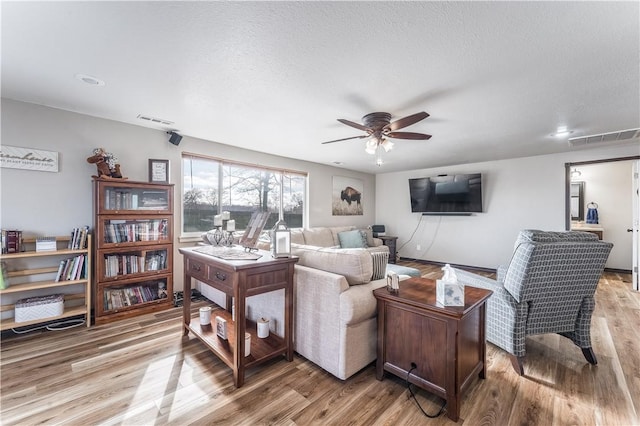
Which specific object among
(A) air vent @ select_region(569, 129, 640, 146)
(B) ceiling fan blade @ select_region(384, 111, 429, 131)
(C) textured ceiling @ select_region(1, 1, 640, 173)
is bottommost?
(B) ceiling fan blade @ select_region(384, 111, 429, 131)

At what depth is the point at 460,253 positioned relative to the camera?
228 inches

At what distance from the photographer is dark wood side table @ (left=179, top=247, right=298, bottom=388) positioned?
5.87 feet

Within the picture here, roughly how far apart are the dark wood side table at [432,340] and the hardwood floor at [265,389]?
16 centimetres

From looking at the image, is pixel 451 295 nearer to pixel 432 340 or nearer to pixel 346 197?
pixel 432 340

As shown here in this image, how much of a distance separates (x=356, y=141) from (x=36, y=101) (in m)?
3.58

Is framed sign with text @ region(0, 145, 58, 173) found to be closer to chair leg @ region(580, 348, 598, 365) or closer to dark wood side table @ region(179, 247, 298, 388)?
dark wood side table @ region(179, 247, 298, 388)

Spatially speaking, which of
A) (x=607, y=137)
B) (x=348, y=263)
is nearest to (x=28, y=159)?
(x=348, y=263)

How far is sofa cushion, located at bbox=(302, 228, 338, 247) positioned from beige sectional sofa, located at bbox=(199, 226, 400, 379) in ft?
8.41

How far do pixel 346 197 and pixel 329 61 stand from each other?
15.0ft

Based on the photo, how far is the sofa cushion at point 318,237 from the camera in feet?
16.0

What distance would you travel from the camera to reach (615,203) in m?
5.25

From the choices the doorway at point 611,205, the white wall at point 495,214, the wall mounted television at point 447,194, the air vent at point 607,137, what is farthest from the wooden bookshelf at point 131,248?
the doorway at point 611,205

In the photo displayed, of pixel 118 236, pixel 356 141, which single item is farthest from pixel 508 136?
pixel 118 236

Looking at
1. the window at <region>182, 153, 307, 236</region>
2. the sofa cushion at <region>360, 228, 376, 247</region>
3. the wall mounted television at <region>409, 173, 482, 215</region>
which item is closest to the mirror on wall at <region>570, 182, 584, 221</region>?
the wall mounted television at <region>409, 173, 482, 215</region>
